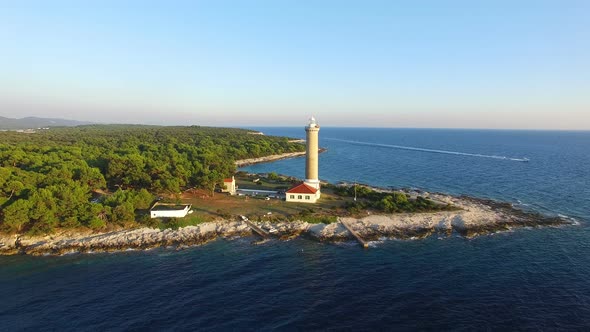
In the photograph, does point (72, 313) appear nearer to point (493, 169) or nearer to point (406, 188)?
point (406, 188)

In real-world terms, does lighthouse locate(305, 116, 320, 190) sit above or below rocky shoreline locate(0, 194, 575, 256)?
above

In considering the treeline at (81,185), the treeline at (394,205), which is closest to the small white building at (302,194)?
the treeline at (394,205)

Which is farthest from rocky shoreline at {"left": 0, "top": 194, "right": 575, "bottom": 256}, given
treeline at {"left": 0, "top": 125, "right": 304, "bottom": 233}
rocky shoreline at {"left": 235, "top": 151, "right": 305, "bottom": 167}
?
rocky shoreline at {"left": 235, "top": 151, "right": 305, "bottom": 167}

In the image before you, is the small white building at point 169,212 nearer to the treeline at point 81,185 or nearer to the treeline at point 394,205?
the treeline at point 81,185

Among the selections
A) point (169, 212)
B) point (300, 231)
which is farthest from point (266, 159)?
point (300, 231)

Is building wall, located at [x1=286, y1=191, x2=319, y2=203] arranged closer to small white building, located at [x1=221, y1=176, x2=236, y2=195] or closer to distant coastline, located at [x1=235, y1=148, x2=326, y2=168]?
small white building, located at [x1=221, y1=176, x2=236, y2=195]

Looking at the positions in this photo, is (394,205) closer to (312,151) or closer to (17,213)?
(312,151)

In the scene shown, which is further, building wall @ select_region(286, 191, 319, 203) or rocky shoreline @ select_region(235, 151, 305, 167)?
rocky shoreline @ select_region(235, 151, 305, 167)
